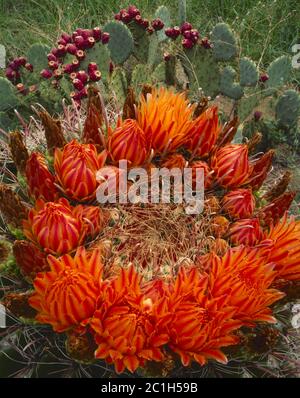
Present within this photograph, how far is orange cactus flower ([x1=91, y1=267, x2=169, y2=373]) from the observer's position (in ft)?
4.22

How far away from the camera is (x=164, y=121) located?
1568 mm

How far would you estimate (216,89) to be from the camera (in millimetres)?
2639

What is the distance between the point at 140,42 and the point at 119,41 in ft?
0.53

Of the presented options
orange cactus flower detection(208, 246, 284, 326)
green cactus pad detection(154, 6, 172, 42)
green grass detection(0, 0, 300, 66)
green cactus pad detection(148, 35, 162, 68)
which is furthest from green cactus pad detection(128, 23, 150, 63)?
orange cactus flower detection(208, 246, 284, 326)

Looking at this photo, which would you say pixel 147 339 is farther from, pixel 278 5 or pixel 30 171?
pixel 278 5

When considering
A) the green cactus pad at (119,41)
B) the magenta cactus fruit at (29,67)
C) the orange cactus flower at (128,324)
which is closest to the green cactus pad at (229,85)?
the green cactus pad at (119,41)

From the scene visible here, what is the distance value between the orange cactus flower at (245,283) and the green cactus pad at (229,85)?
132 centimetres

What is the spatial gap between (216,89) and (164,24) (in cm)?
40

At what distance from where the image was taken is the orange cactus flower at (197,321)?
4.25 feet

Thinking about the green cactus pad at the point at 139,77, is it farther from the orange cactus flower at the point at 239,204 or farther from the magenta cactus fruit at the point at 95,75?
the orange cactus flower at the point at 239,204

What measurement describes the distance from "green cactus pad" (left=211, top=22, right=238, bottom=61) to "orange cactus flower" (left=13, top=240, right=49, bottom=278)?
1.46m

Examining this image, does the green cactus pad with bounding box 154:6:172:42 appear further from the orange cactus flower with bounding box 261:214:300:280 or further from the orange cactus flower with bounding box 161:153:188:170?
the orange cactus flower with bounding box 261:214:300:280

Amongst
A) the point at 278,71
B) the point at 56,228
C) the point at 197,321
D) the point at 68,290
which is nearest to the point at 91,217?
the point at 56,228

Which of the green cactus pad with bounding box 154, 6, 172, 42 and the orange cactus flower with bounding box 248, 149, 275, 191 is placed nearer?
the orange cactus flower with bounding box 248, 149, 275, 191
